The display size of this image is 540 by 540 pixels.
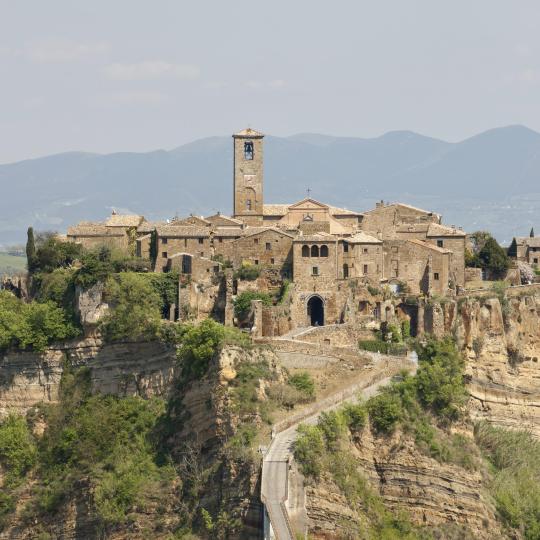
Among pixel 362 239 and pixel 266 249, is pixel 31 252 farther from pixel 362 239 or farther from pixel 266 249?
pixel 362 239

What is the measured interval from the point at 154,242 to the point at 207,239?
3.04 m

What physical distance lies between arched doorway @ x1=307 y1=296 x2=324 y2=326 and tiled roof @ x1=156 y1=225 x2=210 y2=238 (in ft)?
22.5

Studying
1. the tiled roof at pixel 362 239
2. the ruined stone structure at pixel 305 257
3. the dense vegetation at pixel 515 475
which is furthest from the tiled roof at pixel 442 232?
the dense vegetation at pixel 515 475

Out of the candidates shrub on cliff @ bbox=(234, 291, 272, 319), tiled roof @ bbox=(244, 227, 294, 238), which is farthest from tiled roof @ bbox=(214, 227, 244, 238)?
shrub on cliff @ bbox=(234, 291, 272, 319)

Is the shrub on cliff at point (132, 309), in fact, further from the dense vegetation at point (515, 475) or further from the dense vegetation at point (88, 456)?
the dense vegetation at point (515, 475)

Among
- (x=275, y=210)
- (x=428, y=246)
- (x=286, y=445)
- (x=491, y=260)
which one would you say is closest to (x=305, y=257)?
(x=428, y=246)

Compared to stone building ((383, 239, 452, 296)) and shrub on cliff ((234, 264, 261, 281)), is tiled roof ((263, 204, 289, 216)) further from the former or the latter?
shrub on cliff ((234, 264, 261, 281))

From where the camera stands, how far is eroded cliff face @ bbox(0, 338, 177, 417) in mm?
62812

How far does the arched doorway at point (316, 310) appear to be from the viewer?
65.5 m

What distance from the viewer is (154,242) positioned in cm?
6906

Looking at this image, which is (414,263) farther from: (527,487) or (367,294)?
(527,487)

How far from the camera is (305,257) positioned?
217ft

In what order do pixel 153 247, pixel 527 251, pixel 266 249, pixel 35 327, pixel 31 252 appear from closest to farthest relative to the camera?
1. pixel 35 327
2. pixel 266 249
3. pixel 153 247
4. pixel 31 252
5. pixel 527 251

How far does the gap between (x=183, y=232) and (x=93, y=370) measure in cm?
877
